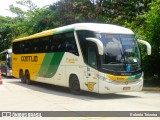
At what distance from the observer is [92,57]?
15.1 meters

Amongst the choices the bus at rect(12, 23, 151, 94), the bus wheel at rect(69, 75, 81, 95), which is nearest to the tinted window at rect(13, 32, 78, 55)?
the bus at rect(12, 23, 151, 94)

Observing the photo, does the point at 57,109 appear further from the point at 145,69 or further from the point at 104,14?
the point at 104,14

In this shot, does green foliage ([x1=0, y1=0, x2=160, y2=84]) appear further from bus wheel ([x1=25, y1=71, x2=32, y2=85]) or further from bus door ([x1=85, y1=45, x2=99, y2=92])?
bus wheel ([x1=25, y1=71, x2=32, y2=85])

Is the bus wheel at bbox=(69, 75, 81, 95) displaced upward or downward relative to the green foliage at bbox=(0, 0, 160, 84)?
downward

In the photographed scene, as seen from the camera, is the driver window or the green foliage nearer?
the driver window

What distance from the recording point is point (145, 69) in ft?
69.3

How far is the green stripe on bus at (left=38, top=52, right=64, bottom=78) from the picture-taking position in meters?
18.1

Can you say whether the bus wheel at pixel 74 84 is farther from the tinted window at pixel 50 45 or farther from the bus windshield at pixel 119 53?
the bus windshield at pixel 119 53

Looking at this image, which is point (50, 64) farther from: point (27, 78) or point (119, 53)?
point (119, 53)

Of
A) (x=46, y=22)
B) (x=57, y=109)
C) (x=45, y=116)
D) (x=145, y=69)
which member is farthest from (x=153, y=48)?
(x=46, y=22)

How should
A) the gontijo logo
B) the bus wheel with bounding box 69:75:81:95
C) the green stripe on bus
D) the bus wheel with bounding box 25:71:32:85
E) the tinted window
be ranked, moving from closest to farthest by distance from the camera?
the bus wheel with bounding box 69:75:81:95 < the tinted window < the green stripe on bus < the gontijo logo < the bus wheel with bounding box 25:71:32:85

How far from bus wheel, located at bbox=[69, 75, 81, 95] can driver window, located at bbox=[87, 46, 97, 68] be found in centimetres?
156

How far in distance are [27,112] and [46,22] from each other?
77.4 feet

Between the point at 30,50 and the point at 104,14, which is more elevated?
the point at 104,14
